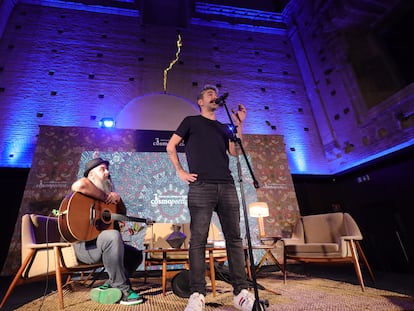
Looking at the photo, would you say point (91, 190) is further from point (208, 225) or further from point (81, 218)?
point (208, 225)

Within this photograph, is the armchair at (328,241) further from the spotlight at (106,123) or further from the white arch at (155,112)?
the spotlight at (106,123)

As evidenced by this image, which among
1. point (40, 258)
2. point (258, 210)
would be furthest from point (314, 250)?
point (40, 258)

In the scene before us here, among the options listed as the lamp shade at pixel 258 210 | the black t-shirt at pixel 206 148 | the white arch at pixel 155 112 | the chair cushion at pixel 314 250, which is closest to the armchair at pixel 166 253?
the lamp shade at pixel 258 210

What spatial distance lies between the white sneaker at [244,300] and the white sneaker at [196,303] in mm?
253

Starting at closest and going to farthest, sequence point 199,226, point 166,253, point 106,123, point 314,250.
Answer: point 199,226 → point 166,253 → point 314,250 → point 106,123

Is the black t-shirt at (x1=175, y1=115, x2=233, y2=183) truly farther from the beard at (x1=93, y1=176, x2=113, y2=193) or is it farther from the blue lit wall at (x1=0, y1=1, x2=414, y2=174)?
the blue lit wall at (x1=0, y1=1, x2=414, y2=174)

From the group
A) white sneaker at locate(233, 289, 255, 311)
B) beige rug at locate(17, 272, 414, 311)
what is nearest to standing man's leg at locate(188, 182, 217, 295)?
white sneaker at locate(233, 289, 255, 311)

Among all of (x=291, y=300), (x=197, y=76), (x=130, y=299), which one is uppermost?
(x=197, y=76)

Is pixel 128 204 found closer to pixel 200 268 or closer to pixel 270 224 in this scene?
pixel 270 224

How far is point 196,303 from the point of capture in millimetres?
1446

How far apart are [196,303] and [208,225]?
0.46m

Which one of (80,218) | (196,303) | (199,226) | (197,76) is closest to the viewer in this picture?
(196,303)

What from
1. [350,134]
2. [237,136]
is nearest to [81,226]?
[237,136]

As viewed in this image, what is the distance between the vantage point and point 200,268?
157 centimetres
